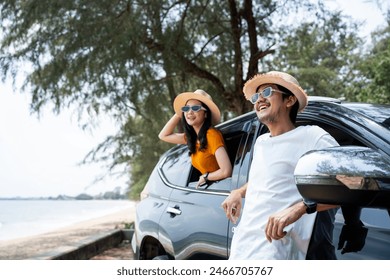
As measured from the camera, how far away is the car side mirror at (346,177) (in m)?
1.18

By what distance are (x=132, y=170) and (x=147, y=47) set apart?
25.6 ft

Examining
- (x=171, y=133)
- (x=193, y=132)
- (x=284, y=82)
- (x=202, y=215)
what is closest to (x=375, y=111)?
(x=284, y=82)

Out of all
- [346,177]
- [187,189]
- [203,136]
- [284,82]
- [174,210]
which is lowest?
[174,210]

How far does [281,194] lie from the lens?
5.43 ft

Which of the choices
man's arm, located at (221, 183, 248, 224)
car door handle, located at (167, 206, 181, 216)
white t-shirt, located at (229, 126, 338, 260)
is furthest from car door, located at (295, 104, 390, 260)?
car door handle, located at (167, 206, 181, 216)

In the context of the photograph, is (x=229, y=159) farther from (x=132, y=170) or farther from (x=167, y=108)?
(x=132, y=170)

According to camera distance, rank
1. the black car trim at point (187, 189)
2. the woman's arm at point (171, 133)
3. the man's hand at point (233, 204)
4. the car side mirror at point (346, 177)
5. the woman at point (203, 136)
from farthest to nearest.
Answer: the woman's arm at point (171, 133) < the woman at point (203, 136) < the black car trim at point (187, 189) < the man's hand at point (233, 204) < the car side mirror at point (346, 177)

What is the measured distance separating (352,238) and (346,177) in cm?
44

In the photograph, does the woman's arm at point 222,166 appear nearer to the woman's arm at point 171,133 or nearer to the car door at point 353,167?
the car door at point 353,167

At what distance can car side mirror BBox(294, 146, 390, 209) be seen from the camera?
3.86 feet

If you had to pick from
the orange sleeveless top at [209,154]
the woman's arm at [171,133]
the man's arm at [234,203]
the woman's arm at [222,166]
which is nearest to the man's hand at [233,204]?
the man's arm at [234,203]

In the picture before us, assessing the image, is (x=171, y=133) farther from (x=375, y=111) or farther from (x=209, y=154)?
(x=375, y=111)
